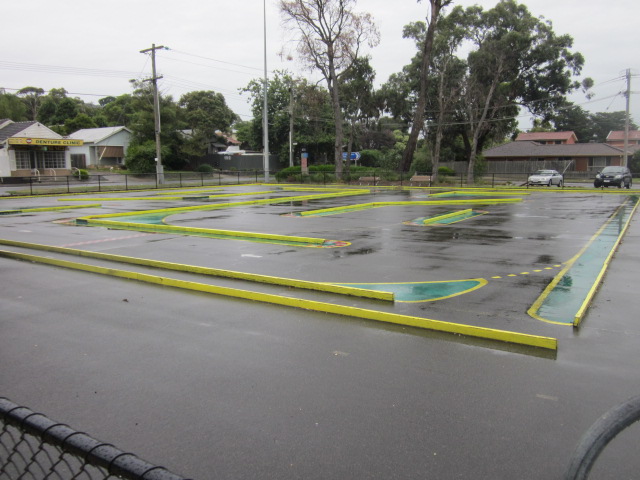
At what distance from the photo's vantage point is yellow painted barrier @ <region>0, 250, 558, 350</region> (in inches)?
241

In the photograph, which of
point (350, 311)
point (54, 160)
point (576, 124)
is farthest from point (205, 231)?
point (576, 124)

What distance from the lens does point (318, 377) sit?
5.19 m

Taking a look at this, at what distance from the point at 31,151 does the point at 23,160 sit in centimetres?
110

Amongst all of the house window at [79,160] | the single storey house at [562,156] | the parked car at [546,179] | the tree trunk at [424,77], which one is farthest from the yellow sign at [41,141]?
the single storey house at [562,156]

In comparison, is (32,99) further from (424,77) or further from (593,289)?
(593,289)

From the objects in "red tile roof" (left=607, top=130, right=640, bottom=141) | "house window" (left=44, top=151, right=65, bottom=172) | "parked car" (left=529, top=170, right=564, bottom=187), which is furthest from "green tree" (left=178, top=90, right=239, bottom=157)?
"red tile roof" (left=607, top=130, right=640, bottom=141)

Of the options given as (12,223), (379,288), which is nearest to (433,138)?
(12,223)

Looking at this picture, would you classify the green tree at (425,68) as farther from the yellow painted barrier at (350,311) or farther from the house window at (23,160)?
the yellow painted barrier at (350,311)

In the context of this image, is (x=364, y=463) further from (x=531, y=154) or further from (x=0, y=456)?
(x=531, y=154)

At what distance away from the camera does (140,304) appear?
7.94 metres

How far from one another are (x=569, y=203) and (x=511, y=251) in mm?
15918

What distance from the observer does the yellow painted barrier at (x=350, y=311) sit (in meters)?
6.13

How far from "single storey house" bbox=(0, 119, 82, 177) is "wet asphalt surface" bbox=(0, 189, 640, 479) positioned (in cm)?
4211

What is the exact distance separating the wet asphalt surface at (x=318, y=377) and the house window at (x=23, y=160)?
43506 mm
